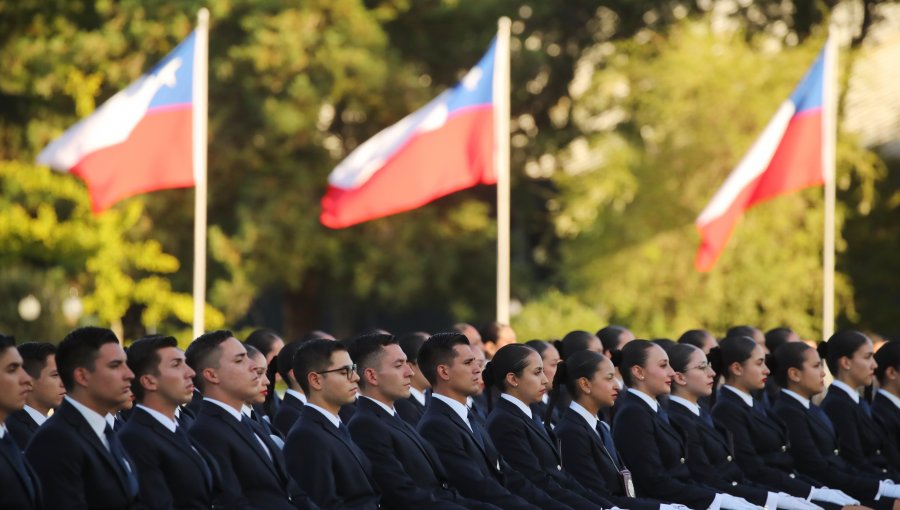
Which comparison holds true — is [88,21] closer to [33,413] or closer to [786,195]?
[786,195]

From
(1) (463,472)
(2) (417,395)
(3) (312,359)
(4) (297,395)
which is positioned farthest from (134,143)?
(3) (312,359)

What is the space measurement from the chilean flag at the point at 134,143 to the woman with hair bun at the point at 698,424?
8194 mm

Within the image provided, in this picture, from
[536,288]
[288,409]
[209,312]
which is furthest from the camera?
[536,288]

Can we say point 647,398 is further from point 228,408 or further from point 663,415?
point 228,408

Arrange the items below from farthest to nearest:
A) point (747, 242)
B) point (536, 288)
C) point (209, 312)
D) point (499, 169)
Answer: point (536, 288)
point (209, 312)
point (747, 242)
point (499, 169)

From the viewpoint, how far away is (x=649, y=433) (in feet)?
31.6

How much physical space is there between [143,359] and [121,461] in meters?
0.67

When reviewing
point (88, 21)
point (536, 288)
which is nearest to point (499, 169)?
point (536, 288)

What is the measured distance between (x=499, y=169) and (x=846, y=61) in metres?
13.7

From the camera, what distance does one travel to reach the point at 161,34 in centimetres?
3300

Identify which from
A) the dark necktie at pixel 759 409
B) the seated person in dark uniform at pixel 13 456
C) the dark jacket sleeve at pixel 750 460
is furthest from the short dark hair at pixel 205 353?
the dark necktie at pixel 759 409

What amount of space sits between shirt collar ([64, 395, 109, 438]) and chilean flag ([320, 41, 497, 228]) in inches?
390

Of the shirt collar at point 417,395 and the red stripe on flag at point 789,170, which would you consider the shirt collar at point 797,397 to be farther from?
the red stripe on flag at point 789,170

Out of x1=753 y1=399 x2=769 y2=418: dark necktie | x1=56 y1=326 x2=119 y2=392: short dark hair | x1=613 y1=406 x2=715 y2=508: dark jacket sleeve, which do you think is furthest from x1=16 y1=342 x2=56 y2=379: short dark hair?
x1=753 y1=399 x2=769 y2=418: dark necktie
